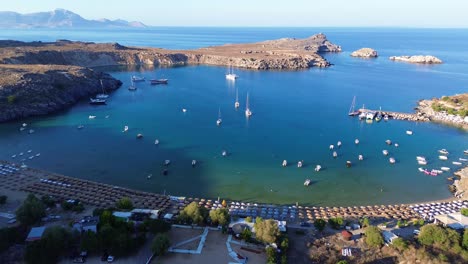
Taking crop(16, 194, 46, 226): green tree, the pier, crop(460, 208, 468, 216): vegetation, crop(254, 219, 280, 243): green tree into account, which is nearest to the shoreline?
crop(460, 208, 468, 216): vegetation

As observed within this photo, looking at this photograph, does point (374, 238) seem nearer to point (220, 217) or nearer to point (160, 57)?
point (220, 217)

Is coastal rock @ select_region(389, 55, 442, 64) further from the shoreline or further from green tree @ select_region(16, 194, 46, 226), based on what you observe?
green tree @ select_region(16, 194, 46, 226)

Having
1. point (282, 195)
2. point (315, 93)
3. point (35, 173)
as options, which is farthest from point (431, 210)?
point (315, 93)

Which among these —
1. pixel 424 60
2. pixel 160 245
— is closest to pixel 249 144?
pixel 160 245

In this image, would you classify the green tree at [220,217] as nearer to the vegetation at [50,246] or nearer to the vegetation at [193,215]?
the vegetation at [193,215]

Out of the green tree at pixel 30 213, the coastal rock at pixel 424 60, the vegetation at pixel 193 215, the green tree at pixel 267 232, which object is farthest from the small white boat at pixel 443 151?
the coastal rock at pixel 424 60
